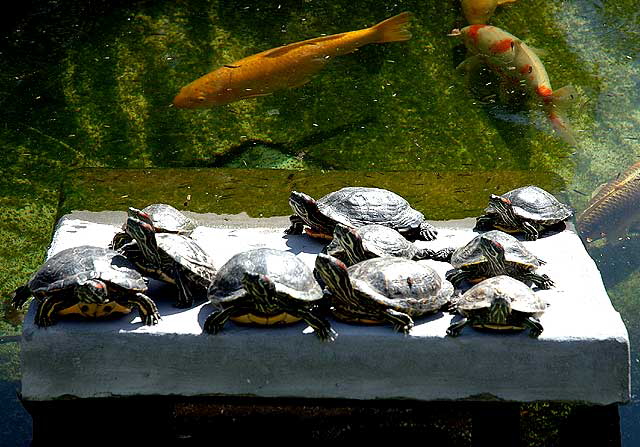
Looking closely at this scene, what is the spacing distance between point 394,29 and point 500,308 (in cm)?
447

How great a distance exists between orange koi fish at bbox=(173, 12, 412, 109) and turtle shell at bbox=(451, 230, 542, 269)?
321cm

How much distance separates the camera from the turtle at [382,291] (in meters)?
3.65

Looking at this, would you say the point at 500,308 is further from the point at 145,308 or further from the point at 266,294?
the point at 145,308

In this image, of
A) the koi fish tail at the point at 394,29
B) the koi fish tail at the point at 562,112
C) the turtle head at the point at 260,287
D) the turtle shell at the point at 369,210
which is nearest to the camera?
the turtle head at the point at 260,287

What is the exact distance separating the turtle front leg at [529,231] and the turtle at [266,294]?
134 cm

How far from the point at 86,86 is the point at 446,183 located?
323cm

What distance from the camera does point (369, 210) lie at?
15.4ft

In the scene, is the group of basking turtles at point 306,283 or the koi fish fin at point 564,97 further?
the koi fish fin at point 564,97

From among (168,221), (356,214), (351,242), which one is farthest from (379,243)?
(168,221)

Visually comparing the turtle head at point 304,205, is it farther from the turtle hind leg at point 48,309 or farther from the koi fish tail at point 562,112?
the koi fish tail at point 562,112

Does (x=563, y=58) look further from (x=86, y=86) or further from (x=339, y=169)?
(x=86, y=86)

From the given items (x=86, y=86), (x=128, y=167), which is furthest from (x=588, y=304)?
(x=86, y=86)

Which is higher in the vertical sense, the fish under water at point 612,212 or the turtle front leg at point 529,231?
the turtle front leg at point 529,231

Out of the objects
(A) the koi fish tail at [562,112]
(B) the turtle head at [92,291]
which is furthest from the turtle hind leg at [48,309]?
(A) the koi fish tail at [562,112]
